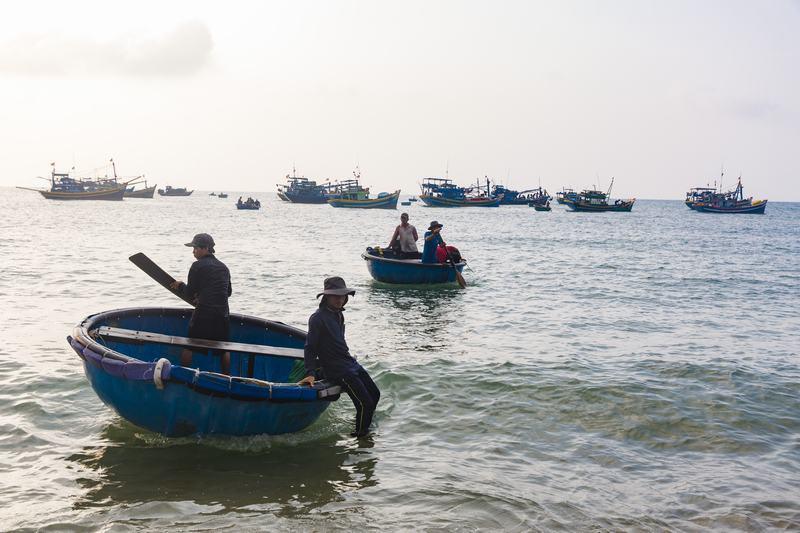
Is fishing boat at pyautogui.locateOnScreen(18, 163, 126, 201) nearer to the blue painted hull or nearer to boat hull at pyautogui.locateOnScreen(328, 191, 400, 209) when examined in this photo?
boat hull at pyautogui.locateOnScreen(328, 191, 400, 209)

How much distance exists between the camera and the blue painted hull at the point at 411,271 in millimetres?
18870

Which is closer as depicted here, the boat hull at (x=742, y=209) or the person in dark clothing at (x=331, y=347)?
the person in dark clothing at (x=331, y=347)

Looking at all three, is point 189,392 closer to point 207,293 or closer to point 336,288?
point 207,293

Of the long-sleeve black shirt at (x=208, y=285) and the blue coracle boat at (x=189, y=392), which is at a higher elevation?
the long-sleeve black shirt at (x=208, y=285)

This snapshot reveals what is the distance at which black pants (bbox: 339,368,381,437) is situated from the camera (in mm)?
7043

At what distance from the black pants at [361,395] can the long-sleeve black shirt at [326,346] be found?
0.11 metres

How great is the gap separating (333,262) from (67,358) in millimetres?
18327

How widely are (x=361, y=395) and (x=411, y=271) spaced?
1196cm

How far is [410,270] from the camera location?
62.3 feet

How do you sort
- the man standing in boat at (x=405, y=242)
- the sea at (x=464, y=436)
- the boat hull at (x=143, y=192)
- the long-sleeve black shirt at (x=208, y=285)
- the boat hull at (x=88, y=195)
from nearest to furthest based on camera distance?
the sea at (x=464, y=436), the long-sleeve black shirt at (x=208, y=285), the man standing in boat at (x=405, y=242), the boat hull at (x=88, y=195), the boat hull at (x=143, y=192)

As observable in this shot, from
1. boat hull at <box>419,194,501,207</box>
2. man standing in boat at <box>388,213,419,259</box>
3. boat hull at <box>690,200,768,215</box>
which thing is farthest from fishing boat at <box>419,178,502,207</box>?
man standing in boat at <box>388,213,419,259</box>

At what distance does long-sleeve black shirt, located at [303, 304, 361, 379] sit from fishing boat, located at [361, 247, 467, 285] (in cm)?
1182

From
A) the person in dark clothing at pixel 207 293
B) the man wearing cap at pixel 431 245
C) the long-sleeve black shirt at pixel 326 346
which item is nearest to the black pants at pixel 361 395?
the long-sleeve black shirt at pixel 326 346

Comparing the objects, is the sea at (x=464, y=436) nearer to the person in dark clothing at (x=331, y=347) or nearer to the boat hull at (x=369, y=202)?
the person in dark clothing at (x=331, y=347)
